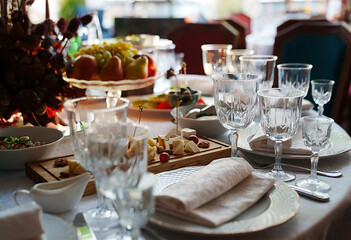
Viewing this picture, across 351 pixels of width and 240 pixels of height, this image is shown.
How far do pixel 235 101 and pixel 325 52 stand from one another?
1.55m

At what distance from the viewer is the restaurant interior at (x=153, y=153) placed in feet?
2.24

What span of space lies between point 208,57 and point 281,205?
3.50 ft

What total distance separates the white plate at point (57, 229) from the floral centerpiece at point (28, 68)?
48 cm

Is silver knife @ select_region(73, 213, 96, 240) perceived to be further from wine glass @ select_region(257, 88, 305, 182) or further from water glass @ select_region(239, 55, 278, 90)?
water glass @ select_region(239, 55, 278, 90)

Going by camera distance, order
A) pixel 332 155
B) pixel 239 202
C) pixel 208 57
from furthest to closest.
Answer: pixel 208 57 → pixel 332 155 → pixel 239 202

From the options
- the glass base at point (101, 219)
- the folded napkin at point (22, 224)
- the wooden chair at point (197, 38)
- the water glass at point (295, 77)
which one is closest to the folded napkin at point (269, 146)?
the water glass at point (295, 77)

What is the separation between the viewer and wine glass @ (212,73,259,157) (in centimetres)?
97

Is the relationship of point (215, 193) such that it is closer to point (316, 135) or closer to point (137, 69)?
point (316, 135)

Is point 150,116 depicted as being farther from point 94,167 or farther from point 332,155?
point 94,167

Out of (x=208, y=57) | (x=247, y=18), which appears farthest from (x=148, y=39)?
(x=247, y=18)

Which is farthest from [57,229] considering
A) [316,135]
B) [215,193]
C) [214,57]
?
[214,57]

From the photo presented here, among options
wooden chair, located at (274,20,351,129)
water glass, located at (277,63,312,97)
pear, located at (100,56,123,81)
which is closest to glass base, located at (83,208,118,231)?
pear, located at (100,56,123,81)

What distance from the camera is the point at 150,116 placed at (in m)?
1.50

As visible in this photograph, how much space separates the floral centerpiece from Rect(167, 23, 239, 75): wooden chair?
162 cm
